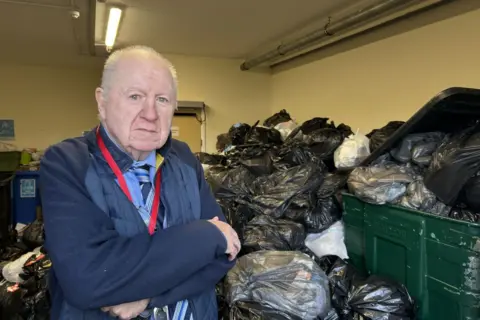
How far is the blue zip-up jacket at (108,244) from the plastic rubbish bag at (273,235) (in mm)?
1392

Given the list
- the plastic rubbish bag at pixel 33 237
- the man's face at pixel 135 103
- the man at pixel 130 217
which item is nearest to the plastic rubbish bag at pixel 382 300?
the man at pixel 130 217

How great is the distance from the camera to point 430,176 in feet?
6.20

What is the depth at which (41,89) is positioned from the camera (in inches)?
263

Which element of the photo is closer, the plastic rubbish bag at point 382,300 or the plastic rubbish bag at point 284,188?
the plastic rubbish bag at point 382,300

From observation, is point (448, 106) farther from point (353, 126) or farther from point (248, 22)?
point (248, 22)

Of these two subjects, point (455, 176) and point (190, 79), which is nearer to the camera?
point (455, 176)

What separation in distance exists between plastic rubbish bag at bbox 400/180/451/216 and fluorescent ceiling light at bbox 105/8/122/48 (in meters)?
3.03

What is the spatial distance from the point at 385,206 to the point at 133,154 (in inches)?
61.7

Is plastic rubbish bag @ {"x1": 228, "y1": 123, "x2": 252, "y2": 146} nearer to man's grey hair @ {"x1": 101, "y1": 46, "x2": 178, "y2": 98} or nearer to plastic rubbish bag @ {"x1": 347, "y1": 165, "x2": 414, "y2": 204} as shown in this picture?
plastic rubbish bag @ {"x1": 347, "y1": 165, "x2": 414, "y2": 204}

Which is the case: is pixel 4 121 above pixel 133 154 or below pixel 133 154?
above

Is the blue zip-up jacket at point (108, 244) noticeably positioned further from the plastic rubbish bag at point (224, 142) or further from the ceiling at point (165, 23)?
the plastic rubbish bag at point (224, 142)

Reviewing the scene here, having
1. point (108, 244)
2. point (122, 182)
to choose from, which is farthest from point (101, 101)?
point (108, 244)

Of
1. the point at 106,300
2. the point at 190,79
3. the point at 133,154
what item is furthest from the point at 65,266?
the point at 190,79

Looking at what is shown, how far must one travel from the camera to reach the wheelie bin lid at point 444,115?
1704 mm
